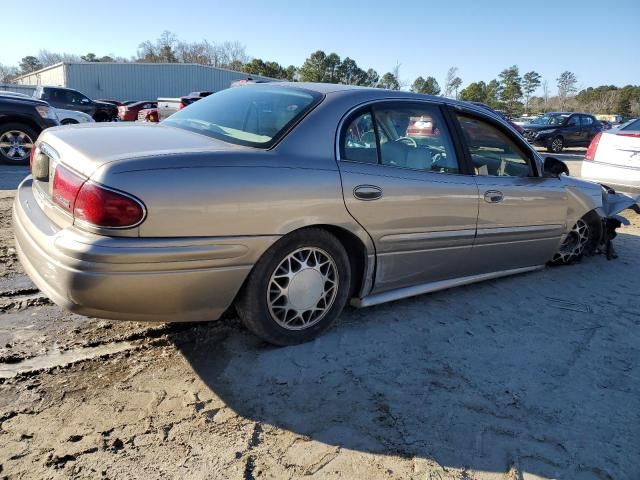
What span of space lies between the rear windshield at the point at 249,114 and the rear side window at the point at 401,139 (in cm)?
34

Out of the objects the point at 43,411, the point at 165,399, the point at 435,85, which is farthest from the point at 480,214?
the point at 435,85

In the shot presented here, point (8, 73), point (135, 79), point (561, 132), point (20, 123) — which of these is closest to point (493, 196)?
point (20, 123)

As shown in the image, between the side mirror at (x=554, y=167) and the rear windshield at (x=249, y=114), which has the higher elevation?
the rear windshield at (x=249, y=114)

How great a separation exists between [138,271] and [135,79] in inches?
1785

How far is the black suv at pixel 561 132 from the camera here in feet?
66.3

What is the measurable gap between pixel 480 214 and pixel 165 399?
251 centimetres

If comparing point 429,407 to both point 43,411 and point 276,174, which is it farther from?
point 43,411

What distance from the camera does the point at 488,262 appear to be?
3.98 m

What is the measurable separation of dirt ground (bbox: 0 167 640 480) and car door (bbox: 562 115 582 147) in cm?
1896

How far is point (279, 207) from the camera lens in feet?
8.61

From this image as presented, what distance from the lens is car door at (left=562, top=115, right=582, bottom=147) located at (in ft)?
66.5

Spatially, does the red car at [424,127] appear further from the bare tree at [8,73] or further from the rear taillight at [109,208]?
the bare tree at [8,73]

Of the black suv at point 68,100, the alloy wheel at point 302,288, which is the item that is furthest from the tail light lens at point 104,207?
the black suv at point 68,100

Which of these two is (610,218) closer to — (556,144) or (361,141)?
(361,141)
